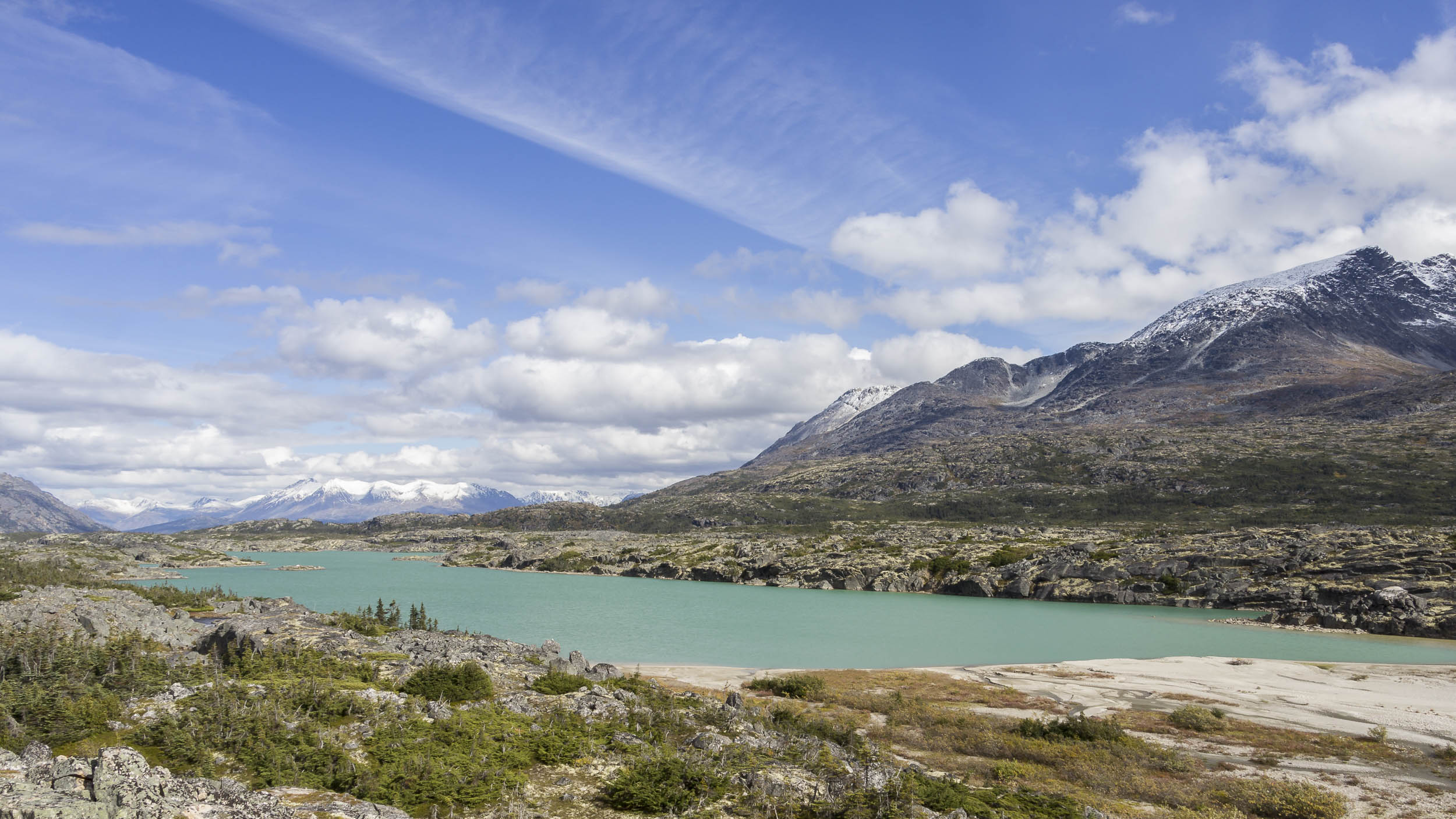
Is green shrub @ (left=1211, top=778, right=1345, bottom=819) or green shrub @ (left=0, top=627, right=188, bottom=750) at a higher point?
green shrub @ (left=0, top=627, right=188, bottom=750)

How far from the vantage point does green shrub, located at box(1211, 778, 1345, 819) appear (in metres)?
21.9

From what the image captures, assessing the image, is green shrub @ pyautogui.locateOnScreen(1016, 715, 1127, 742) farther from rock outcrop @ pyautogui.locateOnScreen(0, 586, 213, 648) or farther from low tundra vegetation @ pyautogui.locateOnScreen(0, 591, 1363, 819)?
rock outcrop @ pyautogui.locateOnScreen(0, 586, 213, 648)

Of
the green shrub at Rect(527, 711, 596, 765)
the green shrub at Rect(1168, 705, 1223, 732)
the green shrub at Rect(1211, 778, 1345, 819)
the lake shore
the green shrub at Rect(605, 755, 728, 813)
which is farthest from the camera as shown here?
the lake shore

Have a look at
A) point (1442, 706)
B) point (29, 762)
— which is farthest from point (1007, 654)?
point (29, 762)

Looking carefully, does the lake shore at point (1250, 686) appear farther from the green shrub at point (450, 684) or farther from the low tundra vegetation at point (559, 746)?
the green shrub at point (450, 684)

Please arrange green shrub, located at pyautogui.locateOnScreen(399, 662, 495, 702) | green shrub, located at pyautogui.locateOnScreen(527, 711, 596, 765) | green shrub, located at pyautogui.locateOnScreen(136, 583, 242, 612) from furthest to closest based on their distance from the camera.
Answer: green shrub, located at pyautogui.locateOnScreen(136, 583, 242, 612), green shrub, located at pyautogui.locateOnScreen(399, 662, 495, 702), green shrub, located at pyautogui.locateOnScreen(527, 711, 596, 765)

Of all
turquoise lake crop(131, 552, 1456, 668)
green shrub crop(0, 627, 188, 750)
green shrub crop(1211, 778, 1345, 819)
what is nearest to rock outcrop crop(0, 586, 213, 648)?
green shrub crop(0, 627, 188, 750)

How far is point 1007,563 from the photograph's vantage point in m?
128

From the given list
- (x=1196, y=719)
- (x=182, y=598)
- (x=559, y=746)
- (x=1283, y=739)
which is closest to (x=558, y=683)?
(x=559, y=746)

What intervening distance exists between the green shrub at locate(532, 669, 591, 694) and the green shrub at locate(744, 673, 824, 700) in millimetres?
14562

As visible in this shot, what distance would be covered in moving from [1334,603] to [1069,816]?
9672 centimetres

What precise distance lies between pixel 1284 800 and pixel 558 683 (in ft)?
84.0

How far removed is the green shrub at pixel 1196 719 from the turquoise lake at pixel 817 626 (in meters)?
26.2

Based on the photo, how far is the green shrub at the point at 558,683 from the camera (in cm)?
2928
